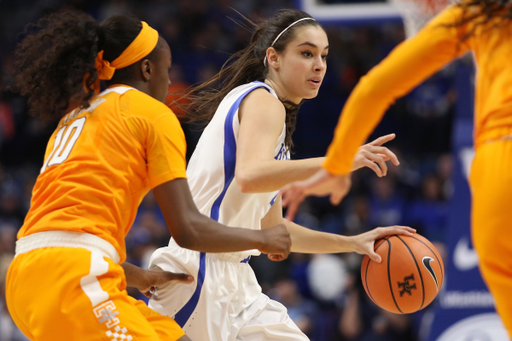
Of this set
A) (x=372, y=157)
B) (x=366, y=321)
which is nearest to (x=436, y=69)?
(x=372, y=157)

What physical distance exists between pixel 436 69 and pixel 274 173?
3.08 feet

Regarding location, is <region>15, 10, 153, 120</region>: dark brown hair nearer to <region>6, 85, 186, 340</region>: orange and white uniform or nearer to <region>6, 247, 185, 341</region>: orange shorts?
<region>6, 85, 186, 340</region>: orange and white uniform

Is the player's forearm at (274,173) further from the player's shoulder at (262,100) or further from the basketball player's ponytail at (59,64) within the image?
the basketball player's ponytail at (59,64)

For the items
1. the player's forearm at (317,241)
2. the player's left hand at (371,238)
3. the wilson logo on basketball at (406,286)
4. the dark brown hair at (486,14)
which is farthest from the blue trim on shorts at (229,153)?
the dark brown hair at (486,14)

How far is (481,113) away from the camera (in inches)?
84.0

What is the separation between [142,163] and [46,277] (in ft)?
1.97

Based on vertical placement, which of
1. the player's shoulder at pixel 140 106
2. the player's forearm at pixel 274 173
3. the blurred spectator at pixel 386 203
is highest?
the player's shoulder at pixel 140 106

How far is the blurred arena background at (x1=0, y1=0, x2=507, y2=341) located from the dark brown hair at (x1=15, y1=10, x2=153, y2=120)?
16.2 inches

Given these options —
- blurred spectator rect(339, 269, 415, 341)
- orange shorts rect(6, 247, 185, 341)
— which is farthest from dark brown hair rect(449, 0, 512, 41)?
blurred spectator rect(339, 269, 415, 341)

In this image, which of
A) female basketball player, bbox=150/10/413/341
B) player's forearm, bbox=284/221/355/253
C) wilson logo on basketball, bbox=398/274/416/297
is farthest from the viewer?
player's forearm, bbox=284/221/355/253

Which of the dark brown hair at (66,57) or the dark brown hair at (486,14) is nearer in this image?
the dark brown hair at (486,14)

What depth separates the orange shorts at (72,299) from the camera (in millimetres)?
2432

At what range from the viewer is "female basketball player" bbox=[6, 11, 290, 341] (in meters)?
2.46

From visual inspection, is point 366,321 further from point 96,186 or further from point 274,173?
point 96,186
